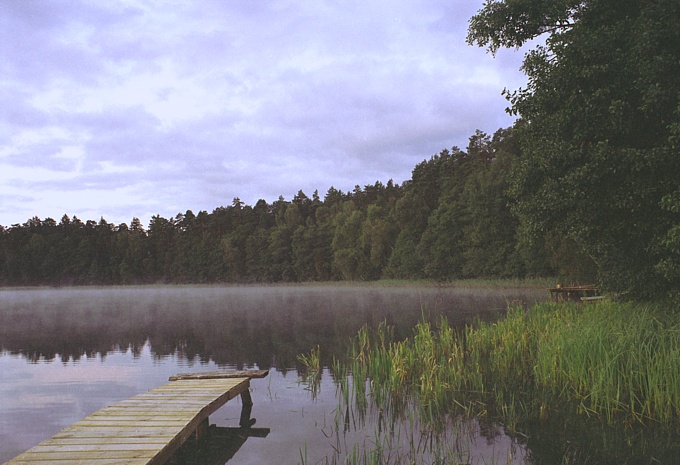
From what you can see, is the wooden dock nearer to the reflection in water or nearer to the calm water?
the calm water

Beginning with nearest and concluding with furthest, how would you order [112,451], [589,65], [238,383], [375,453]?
[112,451], [375,453], [238,383], [589,65]

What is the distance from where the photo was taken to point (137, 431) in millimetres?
7957

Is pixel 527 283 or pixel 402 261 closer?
pixel 527 283

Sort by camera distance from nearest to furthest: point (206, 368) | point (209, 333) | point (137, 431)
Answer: point (137, 431) → point (206, 368) → point (209, 333)

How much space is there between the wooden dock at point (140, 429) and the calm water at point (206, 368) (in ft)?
2.75

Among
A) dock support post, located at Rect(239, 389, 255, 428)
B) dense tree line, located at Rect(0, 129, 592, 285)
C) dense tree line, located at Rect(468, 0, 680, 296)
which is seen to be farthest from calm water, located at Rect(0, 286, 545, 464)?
dense tree line, located at Rect(0, 129, 592, 285)

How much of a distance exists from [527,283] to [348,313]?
30956mm

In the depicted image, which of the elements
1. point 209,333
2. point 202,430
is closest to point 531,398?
point 202,430

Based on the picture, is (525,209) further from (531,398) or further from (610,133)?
(531,398)

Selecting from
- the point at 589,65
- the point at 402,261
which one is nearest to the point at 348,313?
the point at 589,65

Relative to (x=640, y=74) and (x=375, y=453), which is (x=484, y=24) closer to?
(x=640, y=74)

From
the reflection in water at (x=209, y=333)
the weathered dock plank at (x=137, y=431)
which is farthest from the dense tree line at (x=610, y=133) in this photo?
the weathered dock plank at (x=137, y=431)

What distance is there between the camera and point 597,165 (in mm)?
13812

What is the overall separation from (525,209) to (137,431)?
13.0m
